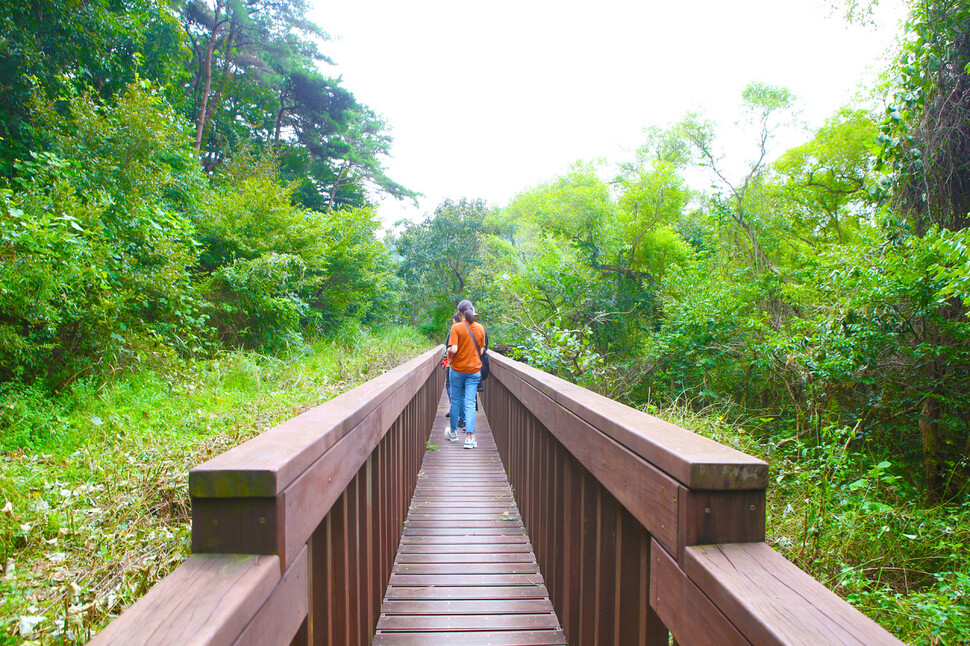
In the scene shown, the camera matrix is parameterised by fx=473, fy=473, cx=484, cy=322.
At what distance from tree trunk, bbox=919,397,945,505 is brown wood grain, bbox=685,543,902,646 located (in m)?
5.53

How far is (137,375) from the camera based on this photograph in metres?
5.53

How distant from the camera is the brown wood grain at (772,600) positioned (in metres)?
0.57

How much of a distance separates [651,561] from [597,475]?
37cm

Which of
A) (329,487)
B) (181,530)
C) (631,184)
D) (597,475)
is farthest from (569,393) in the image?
(631,184)

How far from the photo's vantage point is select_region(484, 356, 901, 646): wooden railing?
0.65m

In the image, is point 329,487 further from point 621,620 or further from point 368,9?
point 368,9

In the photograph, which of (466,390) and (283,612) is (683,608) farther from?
(466,390)

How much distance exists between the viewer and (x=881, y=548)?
3.10 m

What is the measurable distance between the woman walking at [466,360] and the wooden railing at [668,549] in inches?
117

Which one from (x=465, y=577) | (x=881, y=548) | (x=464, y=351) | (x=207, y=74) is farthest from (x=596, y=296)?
(x=207, y=74)

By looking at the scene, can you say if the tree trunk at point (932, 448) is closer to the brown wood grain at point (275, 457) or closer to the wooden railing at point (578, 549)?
the wooden railing at point (578, 549)

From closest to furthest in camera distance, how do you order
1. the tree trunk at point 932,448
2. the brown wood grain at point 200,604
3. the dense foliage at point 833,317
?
the brown wood grain at point 200,604 < the dense foliage at point 833,317 < the tree trunk at point 932,448

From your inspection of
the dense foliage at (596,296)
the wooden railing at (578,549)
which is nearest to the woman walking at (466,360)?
the dense foliage at (596,296)

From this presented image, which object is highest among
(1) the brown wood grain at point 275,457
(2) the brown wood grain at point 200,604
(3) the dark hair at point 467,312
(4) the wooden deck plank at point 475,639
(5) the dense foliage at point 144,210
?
(5) the dense foliage at point 144,210
